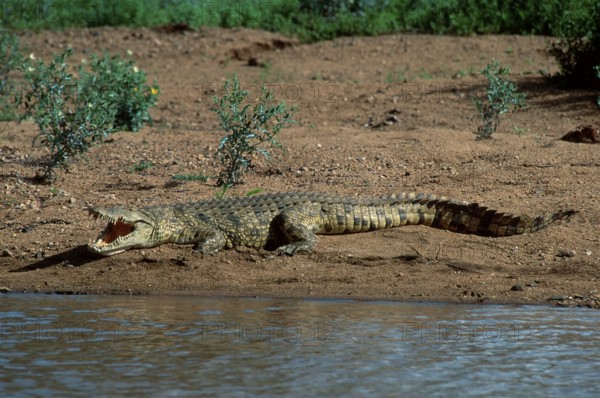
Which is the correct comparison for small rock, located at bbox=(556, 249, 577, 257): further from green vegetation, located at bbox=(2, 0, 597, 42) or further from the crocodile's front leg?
green vegetation, located at bbox=(2, 0, 597, 42)

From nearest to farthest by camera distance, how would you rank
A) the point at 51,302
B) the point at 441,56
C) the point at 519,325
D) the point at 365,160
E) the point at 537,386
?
the point at 537,386 → the point at 519,325 → the point at 51,302 → the point at 365,160 → the point at 441,56

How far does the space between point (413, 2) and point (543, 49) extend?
3248 millimetres

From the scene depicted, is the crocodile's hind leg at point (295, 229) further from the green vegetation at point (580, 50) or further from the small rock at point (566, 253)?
the green vegetation at point (580, 50)

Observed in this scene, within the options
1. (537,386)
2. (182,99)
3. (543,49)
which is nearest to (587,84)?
(543,49)

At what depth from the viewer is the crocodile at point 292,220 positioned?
812 cm

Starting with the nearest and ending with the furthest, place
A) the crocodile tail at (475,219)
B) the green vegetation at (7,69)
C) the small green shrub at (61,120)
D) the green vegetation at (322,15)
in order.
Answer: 1. the crocodile tail at (475,219)
2. the small green shrub at (61,120)
3. the green vegetation at (7,69)
4. the green vegetation at (322,15)

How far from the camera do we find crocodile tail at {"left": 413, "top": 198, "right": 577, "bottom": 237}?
27.2 ft

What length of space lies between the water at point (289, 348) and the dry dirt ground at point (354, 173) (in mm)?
529

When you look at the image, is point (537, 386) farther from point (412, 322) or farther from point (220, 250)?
point (220, 250)

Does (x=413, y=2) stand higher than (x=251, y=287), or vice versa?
(x=413, y=2)

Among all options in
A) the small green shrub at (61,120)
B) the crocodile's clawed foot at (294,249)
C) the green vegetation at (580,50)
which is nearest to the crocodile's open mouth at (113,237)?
the crocodile's clawed foot at (294,249)

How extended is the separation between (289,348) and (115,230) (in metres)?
2.79

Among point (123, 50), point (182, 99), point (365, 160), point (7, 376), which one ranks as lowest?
point (7, 376)

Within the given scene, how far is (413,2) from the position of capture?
1823 centimetres
